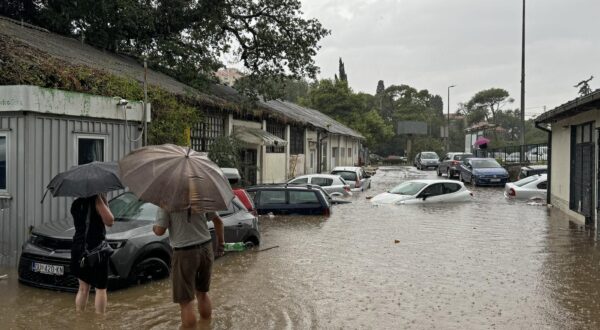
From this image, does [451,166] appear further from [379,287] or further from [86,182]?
[86,182]

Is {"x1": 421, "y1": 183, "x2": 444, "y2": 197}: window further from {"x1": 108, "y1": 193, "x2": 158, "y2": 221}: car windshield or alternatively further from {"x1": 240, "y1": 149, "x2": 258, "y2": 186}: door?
{"x1": 108, "y1": 193, "x2": 158, "y2": 221}: car windshield

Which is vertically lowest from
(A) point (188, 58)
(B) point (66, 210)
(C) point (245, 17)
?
(B) point (66, 210)

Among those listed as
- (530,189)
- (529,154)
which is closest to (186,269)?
(530,189)

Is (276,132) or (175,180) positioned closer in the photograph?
(175,180)

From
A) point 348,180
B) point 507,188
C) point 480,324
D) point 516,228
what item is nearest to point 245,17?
point 348,180

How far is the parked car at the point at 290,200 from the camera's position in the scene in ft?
53.5

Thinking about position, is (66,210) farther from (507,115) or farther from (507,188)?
(507,115)

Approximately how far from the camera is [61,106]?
9555mm

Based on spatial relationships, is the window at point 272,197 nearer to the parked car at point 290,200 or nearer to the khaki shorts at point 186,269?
the parked car at point 290,200

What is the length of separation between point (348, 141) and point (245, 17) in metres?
26.1

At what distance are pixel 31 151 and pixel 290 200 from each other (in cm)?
837

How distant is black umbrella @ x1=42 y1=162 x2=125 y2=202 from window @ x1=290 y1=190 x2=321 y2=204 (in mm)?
9803

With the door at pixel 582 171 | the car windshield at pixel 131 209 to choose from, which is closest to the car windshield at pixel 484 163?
the door at pixel 582 171

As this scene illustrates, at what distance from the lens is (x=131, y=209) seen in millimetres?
8672
